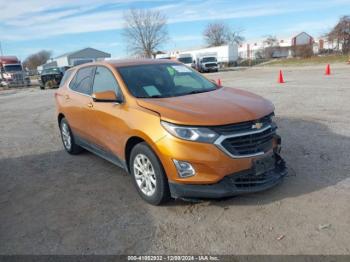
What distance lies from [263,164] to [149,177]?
1.36 m

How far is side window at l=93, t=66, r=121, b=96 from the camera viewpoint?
190 inches

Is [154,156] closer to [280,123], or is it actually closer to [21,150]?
[21,150]

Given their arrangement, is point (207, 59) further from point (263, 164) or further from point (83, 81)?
point (263, 164)

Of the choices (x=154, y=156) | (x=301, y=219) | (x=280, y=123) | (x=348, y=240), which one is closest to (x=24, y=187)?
(x=154, y=156)

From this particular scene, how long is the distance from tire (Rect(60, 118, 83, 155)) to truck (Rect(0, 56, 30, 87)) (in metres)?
33.0

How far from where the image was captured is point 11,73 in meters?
35.9

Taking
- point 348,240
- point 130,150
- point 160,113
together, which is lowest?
point 348,240

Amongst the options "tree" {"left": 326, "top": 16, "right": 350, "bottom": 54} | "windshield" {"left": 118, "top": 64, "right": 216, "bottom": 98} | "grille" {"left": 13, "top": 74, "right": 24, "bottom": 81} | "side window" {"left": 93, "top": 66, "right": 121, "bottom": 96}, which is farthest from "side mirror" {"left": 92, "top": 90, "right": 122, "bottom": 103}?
"tree" {"left": 326, "top": 16, "right": 350, "bottom": 54}

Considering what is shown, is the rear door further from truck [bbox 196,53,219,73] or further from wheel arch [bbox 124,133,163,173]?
truck [bbox 196,53,219,73]

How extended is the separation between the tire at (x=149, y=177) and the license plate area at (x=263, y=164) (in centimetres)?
103

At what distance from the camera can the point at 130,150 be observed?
14.8 ft

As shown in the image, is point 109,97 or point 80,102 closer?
point 109,97

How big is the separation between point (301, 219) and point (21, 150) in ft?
19.1

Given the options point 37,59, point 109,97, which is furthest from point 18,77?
point 37,59
